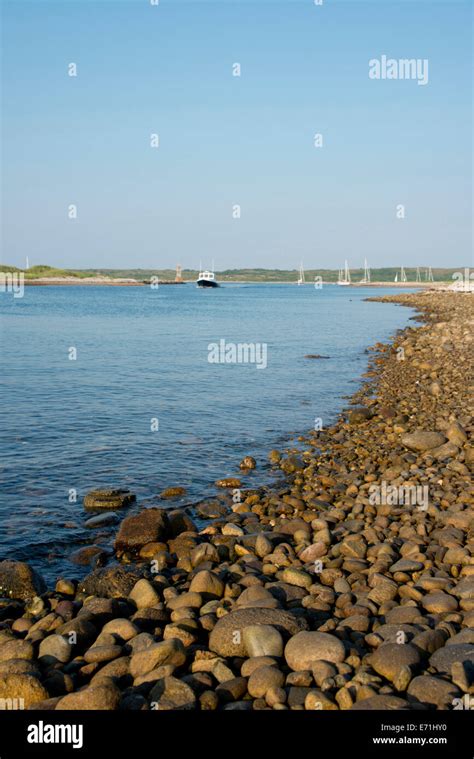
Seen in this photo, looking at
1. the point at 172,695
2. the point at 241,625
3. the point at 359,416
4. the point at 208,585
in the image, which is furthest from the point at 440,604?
the point at 359,416

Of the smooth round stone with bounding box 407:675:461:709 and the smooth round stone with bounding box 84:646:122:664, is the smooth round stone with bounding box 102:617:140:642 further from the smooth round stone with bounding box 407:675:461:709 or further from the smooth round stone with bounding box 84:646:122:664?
the smooth round stone with bounding box 407:675:461:709

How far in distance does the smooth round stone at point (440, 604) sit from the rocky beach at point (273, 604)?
1 cm

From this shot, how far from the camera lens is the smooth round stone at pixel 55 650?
6758 millimetres

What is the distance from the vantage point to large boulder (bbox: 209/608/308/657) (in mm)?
6641

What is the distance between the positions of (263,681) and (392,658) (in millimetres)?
1218

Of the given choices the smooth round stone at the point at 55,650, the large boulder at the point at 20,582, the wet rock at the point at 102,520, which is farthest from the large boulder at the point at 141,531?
the smooth round stone at the point at 55,650

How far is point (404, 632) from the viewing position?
657cm

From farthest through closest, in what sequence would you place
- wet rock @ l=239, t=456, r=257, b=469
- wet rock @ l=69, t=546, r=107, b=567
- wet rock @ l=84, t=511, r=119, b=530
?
wet rock @ l=239, t=456, r=257, b=469 → wet rock @ l=84, t=511, r=119, b=530 → wet rock @ l=69, t=546, r=107, b=567

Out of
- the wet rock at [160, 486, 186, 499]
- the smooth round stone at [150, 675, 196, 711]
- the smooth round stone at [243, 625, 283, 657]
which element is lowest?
the wet rock at [160, 486, 186, 499]

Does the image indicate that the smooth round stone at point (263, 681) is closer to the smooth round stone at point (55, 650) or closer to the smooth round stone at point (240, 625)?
the smooth round stone at point (240, 625)

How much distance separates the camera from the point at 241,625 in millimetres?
6855

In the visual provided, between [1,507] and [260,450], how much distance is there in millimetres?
6693

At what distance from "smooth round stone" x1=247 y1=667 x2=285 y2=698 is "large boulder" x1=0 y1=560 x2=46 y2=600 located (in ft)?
13.4

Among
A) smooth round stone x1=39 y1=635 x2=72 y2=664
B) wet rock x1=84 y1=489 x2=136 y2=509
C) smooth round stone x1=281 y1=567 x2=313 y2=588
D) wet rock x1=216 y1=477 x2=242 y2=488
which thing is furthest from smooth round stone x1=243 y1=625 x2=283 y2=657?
wet rock x1=216 y1=477 x2=242 y2=488
